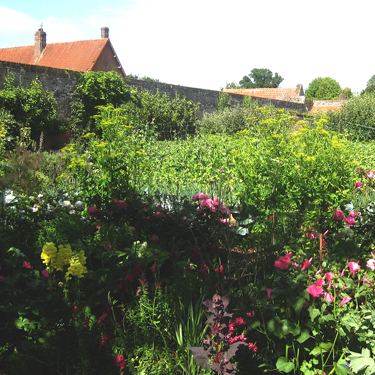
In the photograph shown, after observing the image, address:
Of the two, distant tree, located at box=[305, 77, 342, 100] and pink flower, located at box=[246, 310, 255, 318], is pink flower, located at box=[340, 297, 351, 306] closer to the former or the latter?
pink flower, located at box=[246, 310, 255, 318]

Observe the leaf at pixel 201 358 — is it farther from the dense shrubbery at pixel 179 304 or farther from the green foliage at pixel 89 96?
the green foliage at pixel 89 96

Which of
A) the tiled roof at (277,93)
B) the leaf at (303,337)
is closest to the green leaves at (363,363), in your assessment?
the leaf at (303,337)

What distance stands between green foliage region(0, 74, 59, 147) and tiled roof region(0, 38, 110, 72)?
10751 millimetres

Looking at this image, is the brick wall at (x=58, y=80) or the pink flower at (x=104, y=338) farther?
the brick wall at (x=58, y=80)

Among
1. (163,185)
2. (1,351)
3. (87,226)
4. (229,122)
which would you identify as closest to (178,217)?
(87,226)

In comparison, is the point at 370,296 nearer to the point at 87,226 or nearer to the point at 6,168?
the point at 87,226

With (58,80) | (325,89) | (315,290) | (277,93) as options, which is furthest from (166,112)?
(325,89)

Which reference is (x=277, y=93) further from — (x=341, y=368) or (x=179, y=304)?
(x=341, y=368)

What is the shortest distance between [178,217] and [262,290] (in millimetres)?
1190

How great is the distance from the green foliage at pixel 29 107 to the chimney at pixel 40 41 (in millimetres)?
16066

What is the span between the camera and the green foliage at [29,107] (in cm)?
878

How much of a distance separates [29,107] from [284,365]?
9.08m

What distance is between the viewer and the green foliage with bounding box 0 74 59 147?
8781 millimetres

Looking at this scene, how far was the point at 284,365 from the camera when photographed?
1.58 m
